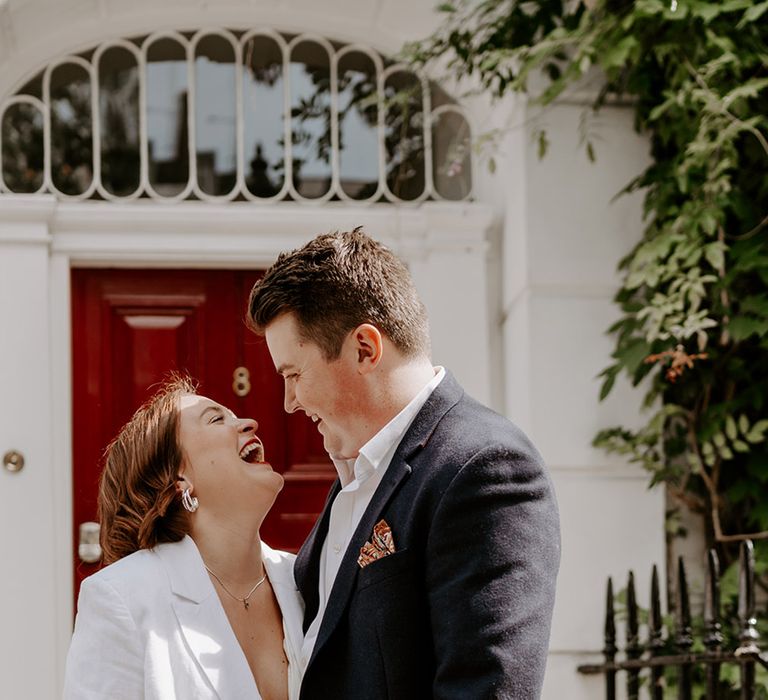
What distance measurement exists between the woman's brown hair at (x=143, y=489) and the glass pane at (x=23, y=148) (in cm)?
252

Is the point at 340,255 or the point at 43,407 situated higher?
the point at 340,255

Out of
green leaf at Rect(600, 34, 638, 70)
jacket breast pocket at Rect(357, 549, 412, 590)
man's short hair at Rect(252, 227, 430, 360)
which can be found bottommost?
jacket breast pocket at Rect(357, 549, 412, 590)

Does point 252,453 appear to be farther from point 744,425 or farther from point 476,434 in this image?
point 744,425

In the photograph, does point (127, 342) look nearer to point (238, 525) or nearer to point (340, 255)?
point (238, 525)

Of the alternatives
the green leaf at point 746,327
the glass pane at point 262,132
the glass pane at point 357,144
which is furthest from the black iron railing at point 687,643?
the glass pane at point 262,132

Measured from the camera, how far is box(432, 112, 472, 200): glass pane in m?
5.28

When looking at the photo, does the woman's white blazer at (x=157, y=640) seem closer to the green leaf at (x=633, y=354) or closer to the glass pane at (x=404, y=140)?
the green leaf at (x=633, y=354)

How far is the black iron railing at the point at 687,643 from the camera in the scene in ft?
12.1

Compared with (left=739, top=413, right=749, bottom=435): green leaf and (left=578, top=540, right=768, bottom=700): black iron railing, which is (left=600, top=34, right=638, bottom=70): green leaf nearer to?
(left=739, top=413, right=749, bottom=435): green leaf

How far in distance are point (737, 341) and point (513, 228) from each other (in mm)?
1060

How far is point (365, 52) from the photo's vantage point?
529 centimetres

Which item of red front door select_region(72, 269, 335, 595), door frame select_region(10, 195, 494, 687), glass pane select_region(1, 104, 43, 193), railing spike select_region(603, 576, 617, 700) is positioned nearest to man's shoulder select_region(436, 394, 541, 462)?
railing spike select_region(603, 576, 617, 700)

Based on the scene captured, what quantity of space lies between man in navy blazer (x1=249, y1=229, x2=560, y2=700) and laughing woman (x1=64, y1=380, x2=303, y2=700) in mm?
235

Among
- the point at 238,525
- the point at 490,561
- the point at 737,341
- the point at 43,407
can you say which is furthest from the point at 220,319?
the point at 490,561
